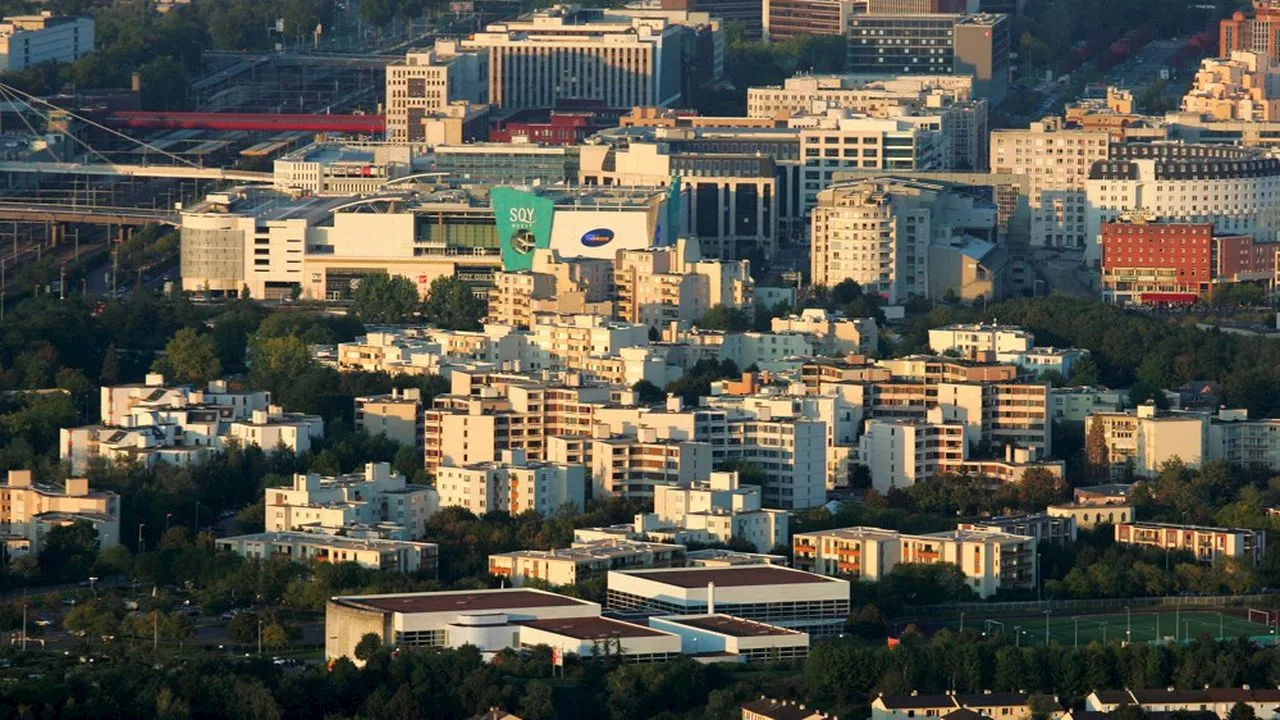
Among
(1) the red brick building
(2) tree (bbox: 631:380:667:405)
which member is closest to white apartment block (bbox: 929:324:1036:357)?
(2) tree (bbox: 631:380:667:405)

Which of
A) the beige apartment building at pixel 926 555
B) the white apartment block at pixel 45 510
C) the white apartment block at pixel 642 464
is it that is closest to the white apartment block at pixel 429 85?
the white apartment block at pixel 642 464

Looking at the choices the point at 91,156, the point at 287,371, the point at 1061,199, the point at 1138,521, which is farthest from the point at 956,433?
the point at 91,156

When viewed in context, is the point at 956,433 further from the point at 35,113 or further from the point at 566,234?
the point at 35,113

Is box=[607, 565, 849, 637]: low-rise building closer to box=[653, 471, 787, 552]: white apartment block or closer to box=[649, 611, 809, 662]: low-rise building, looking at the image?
box=[649, 611, 809, 662]: low-rise building

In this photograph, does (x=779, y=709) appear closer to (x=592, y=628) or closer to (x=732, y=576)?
(x=592, y=628)

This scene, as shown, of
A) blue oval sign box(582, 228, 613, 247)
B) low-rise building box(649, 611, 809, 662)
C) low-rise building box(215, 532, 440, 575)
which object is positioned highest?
blue oval sign box(582, 228, 613, 247)

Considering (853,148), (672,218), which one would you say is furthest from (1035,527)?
(853,148)

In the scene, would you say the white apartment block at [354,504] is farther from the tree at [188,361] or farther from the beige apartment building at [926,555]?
the tree at [188,361]
